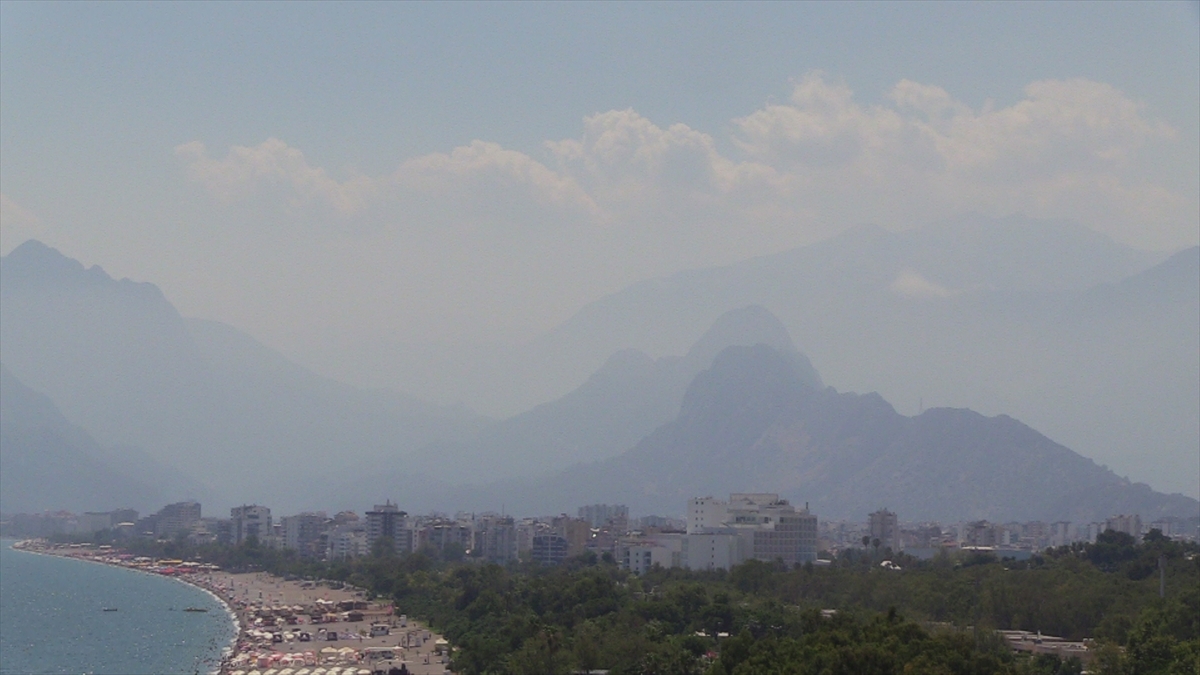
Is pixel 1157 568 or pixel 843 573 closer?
pixel 1157 568

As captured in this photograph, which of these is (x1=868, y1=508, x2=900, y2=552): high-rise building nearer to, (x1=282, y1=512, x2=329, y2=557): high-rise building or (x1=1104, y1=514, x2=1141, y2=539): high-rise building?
(x1=1104, y1=514, x2=1141, y2=539): high-rise building

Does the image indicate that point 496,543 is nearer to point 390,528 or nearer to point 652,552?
point 390,528

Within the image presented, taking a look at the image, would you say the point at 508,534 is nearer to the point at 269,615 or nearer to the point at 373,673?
the point at 269,615

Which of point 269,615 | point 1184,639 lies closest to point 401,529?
point 269,615

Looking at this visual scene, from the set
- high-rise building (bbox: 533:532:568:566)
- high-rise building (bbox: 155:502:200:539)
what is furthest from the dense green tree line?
high-rise building (bbox: 155:502:200:539)

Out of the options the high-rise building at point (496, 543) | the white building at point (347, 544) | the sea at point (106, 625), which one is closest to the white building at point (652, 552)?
the high-rise building at point (496, 543)

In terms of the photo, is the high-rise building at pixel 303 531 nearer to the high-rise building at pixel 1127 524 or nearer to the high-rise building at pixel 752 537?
the high-rise building at pixel 752 537
